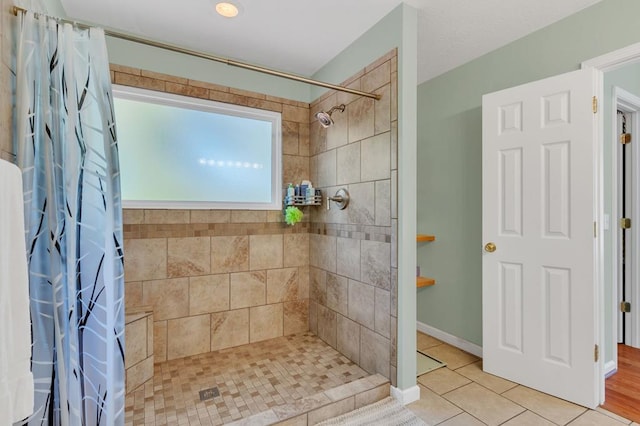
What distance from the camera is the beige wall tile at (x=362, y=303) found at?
212cm

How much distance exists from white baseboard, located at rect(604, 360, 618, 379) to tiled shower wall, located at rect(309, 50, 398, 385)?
161 centimetres

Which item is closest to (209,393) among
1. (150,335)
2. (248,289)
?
(150,335)

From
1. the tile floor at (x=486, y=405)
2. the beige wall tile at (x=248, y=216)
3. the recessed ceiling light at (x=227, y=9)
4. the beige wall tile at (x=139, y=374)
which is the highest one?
the recessed ceiling light at (x=227, y=9)

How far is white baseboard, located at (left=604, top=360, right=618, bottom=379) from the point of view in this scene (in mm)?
2187

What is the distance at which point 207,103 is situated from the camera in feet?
8.29

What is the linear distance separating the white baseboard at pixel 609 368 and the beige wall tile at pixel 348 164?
7.36ft

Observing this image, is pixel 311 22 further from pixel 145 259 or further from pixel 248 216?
pixel 145 259

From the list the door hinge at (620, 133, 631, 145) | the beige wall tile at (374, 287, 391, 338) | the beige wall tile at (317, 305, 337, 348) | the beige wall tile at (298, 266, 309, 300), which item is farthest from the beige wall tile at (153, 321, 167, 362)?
the door hinge at (620, 133, 631, 145)

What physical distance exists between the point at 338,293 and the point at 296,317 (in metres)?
0.63

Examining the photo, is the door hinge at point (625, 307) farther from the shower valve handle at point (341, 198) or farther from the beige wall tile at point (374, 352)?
the shower valve handle at point (341, 198)

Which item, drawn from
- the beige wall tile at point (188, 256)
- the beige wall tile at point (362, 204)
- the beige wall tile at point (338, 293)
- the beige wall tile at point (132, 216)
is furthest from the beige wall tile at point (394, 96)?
the beige wall tile at point (132, 216)

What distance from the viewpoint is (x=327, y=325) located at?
2.63 meters

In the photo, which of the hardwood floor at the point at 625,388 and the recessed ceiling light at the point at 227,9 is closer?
the hardwood floor at the point at 625,388

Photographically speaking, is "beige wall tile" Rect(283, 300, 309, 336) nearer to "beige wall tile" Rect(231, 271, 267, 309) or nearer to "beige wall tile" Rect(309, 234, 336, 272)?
"beige wall tile" Rect(231, 271, 267, 309)
